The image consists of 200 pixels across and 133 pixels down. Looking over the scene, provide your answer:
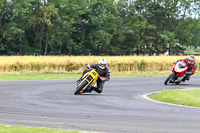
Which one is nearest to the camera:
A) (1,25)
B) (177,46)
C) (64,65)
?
(64,65)

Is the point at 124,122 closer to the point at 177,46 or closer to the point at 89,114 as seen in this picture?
the point at 89,114

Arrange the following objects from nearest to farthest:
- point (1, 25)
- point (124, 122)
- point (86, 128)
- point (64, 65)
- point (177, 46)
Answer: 1. point (86, 128)
2. point (124, 122)
3. point (64, 65)
4. point (1, 25)
5. point (177, 46)

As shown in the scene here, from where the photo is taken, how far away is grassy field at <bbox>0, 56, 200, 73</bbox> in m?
34.1

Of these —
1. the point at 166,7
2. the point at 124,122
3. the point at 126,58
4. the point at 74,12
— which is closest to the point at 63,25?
the point at 74,12

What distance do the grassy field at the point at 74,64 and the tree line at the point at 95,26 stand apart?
3432cm

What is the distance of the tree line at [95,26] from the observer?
7238 cm

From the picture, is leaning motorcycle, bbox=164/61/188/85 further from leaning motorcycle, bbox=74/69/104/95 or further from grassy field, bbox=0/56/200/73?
grassy field, bbox=0/56/200/73

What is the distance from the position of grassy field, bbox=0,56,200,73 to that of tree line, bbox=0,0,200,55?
34.3 m

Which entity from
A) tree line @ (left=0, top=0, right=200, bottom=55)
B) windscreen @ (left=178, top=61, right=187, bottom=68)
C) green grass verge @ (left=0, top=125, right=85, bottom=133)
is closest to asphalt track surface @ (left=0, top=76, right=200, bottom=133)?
green grass verge @ (left=0, top=125, right=85, bottom=133)

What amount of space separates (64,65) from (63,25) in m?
40.8

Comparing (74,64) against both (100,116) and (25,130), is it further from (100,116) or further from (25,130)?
(25,130)

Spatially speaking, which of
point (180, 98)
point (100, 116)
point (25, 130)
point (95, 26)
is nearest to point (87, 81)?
point (180, 98)

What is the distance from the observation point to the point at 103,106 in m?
13.4

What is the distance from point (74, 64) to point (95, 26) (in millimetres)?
45623
